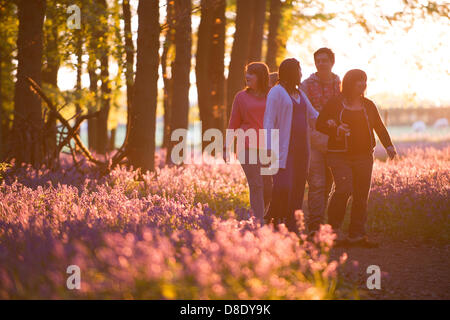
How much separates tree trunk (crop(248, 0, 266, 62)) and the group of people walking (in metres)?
8.73

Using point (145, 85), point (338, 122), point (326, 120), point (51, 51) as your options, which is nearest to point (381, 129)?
point (338, 122)

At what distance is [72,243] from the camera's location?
16.3ft

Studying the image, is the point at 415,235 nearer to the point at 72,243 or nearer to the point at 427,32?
the point at 72,243

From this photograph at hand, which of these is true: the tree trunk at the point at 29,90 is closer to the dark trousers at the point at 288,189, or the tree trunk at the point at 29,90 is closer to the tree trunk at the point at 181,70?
the tree trunk at the point at 181,70

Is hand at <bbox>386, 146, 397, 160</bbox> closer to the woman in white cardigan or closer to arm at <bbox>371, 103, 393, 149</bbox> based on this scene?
arm at <bbox>371, 103, 393, 149</bbox>

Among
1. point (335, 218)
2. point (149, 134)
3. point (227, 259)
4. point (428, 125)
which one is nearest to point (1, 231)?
point (227, 259)

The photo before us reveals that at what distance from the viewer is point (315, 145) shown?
25.0ft

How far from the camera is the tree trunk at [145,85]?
10.8 metres

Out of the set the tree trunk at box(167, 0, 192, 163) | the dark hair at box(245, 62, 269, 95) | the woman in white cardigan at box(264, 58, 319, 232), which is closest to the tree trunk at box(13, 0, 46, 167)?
the tree trunk at box(167, 0, 192, 163)

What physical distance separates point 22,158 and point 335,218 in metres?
7.66

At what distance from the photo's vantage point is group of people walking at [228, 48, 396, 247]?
6.89 meters

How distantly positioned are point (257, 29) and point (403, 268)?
11031 millimetres

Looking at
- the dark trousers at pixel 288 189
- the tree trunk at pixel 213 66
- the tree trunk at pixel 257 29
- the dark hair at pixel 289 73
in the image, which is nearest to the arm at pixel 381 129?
the dark trousers at pixel 288 189

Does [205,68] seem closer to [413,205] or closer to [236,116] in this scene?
[413,205]
